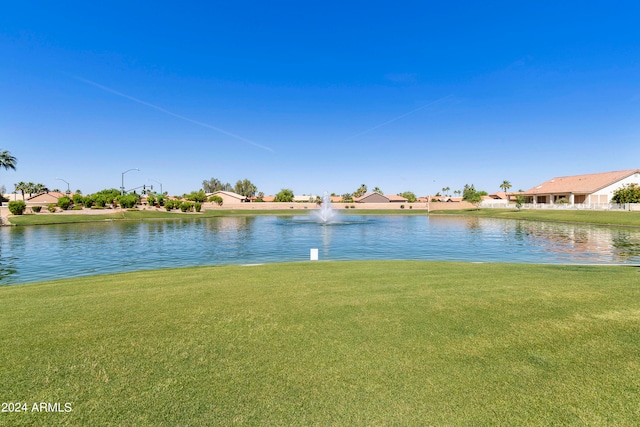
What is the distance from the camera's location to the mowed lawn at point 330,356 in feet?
10.8

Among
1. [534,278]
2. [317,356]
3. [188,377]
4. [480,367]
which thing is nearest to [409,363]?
[480,367]

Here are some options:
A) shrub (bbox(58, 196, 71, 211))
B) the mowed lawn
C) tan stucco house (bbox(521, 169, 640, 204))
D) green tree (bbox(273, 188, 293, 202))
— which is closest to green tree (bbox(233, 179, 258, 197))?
green tree (bbox(273, 188, 293, 202))

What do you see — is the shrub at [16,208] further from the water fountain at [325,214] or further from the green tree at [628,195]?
the green tree at [628,195]

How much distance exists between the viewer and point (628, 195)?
5419cm

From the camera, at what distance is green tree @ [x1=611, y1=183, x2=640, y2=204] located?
53281 mm

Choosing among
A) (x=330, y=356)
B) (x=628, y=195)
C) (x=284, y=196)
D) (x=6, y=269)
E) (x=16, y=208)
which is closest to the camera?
(x=330, y=356)

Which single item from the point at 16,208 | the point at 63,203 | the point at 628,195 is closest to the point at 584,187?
the point at 628,195

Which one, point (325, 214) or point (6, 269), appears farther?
point (325, 214)

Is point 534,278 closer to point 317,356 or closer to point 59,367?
point 317,356

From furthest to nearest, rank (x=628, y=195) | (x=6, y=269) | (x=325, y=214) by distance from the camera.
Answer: (x=325, y=214) < (x=628, y=195) < (x=6, y=269)

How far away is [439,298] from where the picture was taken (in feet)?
22.5

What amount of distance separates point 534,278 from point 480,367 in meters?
6.28

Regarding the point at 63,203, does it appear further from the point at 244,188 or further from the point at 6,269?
the point at 244,188

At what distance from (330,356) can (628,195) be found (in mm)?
72352
